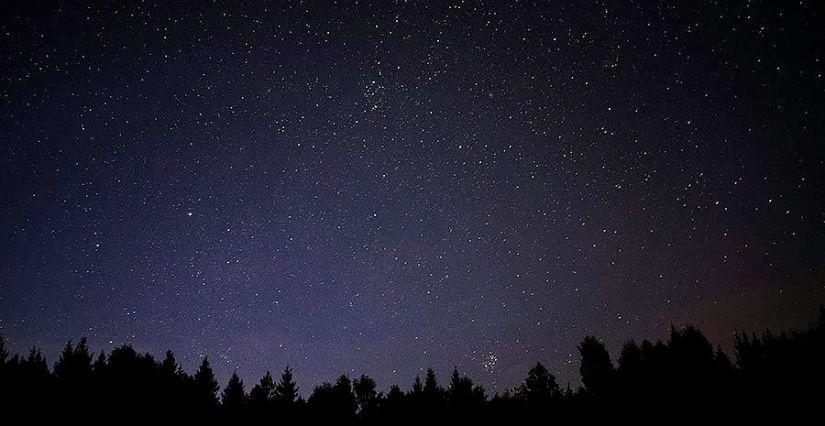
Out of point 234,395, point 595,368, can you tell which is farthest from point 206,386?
point 595,368

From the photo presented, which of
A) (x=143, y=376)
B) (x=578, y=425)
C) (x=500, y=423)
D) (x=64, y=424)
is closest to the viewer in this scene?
(x=64, y=424)

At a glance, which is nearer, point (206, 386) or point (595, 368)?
point (206, 386)

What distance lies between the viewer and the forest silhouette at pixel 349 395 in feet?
90.3

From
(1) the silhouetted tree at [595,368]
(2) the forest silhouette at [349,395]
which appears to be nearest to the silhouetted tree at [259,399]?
(2) the forest silhouette at [349,395]

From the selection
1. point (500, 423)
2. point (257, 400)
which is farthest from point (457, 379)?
point (257, 400)

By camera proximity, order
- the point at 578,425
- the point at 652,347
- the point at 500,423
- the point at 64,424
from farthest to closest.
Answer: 1. the point at 652,347
2. the point at 500,423
3. the point at 578,425
4. the point at 64,424

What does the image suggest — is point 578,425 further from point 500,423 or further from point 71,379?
point 71,379

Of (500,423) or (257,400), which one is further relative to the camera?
(257,400)

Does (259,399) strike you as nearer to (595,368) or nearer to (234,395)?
(234,395)

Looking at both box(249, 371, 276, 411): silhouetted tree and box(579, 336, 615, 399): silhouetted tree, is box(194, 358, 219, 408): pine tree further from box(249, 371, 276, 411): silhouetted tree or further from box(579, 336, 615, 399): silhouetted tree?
box(579, 336, 615, 399): silhouetted tree

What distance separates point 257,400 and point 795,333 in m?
51.4

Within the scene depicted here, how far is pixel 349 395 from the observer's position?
39.9 meters

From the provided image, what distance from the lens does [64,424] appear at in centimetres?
2636

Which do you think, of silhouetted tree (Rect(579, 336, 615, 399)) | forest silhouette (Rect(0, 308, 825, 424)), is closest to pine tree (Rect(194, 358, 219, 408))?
forest silhouette (Rect(0, 308, 825, 424))
